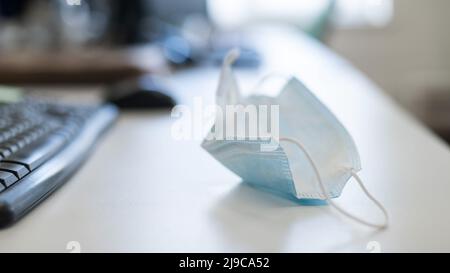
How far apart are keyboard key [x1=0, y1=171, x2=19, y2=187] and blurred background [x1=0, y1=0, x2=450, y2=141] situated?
2.36ft

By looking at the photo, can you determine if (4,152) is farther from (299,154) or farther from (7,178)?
(299,154)

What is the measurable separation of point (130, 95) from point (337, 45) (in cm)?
241

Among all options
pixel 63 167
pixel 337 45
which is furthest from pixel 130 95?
pixel 337 45

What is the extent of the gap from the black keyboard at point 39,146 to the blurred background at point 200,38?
44 centimetres

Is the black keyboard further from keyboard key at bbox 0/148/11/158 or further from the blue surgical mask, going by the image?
Answer: the blue surgical mask

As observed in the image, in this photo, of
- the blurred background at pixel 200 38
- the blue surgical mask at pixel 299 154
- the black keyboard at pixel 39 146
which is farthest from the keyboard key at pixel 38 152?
the blurred background at pixel 200 38

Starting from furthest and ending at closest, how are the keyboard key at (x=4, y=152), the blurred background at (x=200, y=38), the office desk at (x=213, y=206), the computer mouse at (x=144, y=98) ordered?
the blurred background at (x=200, y=38), the computer mouse at (x=144, y=98), the keyboard key at (x=4, y=152), the office desk at (x=213, y=206)

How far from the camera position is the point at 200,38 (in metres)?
1.87

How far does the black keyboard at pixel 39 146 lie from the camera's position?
0.45m

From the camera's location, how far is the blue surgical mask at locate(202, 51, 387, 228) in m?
0.46

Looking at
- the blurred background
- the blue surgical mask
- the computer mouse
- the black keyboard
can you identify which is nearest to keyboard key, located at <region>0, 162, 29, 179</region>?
the black keyboard

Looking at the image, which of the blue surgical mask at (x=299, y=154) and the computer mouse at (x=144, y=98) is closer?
the blue surgical mask at (x=299, y=154)

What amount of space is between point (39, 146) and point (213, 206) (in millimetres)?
204

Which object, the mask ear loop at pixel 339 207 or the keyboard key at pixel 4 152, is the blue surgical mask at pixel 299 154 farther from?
the keyboard key at pixel 4 152
